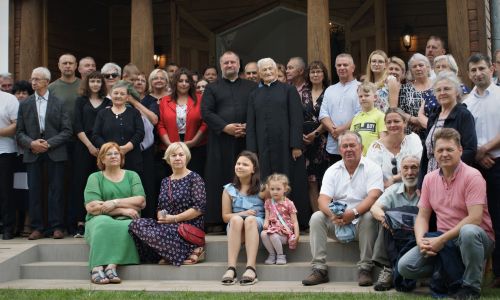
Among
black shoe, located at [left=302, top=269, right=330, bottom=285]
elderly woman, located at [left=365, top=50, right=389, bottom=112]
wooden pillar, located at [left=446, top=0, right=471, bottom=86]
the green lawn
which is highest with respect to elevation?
wooden pillar, located at [left=446, top=0, right=471, bottom=86]

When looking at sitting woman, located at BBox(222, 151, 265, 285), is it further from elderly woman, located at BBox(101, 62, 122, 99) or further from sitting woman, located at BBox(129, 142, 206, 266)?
elderly woman, located at BBox(101, 62, 122, 99)

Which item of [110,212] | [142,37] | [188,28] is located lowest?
[110,212]

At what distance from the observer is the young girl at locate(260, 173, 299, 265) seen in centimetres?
636

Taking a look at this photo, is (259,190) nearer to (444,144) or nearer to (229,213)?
(229,213)

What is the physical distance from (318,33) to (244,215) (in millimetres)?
3036

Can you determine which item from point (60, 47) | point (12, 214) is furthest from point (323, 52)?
point (60, 47)

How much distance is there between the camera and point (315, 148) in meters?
7.60

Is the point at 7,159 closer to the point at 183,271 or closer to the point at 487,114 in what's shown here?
the point at 183,271

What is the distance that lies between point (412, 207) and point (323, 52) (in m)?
3.28

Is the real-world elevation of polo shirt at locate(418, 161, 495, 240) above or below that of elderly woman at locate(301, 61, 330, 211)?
below

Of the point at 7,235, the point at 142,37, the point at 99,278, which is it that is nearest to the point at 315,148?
the point at 99,278

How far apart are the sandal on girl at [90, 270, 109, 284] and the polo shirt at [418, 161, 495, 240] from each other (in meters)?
2.70

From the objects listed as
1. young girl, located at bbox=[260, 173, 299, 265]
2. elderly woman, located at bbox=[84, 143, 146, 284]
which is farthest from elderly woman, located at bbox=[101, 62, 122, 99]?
young girl, located at bbox=[260, 173, 299, 265]

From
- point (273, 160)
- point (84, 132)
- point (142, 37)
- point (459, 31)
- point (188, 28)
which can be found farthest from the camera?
point (188, 28)
